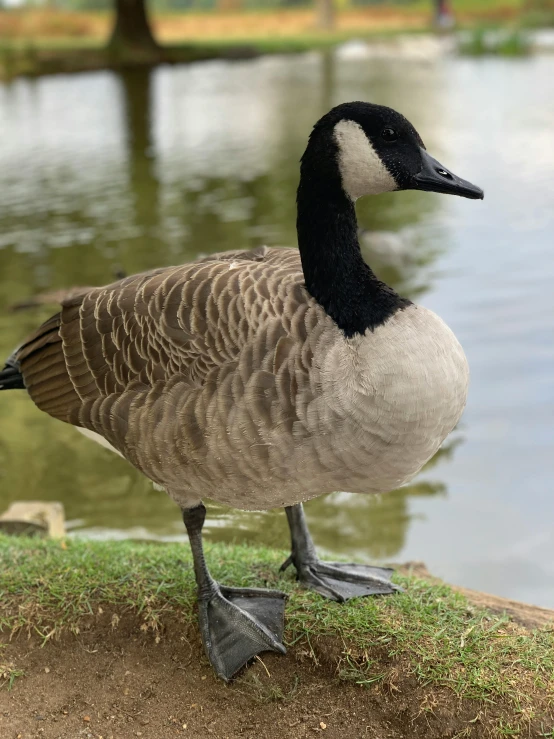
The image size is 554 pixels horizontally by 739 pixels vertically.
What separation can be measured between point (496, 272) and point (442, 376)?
28.5 ft

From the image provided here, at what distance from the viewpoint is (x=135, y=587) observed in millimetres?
3785

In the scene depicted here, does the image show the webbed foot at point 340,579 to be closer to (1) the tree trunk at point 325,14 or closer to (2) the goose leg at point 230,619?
(2) the goose leg at point 230,619

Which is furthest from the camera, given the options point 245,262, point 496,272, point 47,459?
point 496,272

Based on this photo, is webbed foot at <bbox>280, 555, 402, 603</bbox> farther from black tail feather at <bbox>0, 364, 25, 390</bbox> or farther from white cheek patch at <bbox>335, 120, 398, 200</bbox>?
white cheek patch at <bbox>335, 120, 398, 200</bbox>

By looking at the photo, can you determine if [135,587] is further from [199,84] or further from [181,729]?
[199,84]

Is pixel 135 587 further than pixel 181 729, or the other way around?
pixel 135 587

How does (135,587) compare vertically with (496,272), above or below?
above

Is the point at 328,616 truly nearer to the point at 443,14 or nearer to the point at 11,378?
the point at 11,378

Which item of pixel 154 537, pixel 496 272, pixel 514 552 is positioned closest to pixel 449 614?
pixel 514 552

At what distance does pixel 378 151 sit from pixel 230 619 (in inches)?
77.9

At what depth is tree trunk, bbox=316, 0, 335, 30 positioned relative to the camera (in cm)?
4481

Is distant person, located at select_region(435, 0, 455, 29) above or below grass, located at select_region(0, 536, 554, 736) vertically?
below

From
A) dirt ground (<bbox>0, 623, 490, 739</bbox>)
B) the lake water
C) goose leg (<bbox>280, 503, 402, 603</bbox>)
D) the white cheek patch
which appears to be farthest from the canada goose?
the lake water

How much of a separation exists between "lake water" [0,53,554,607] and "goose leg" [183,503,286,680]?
136 centimetres
